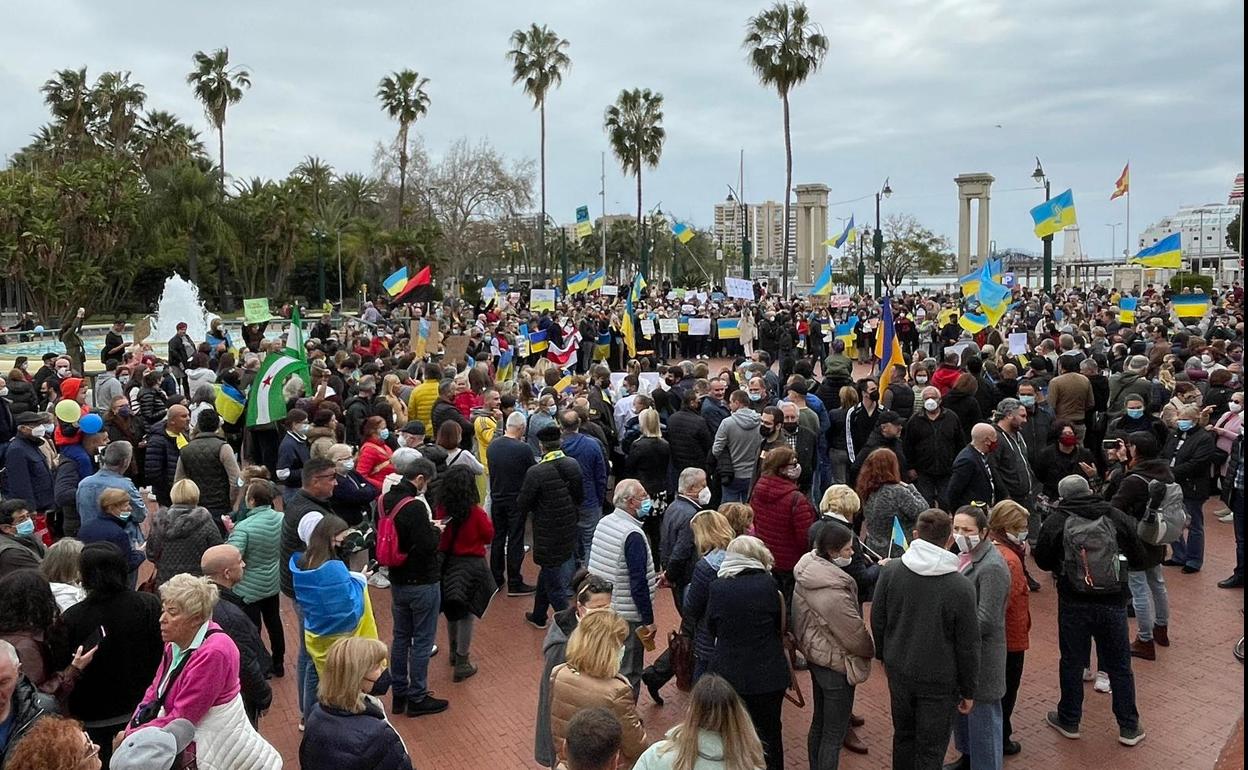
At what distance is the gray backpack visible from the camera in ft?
19.5

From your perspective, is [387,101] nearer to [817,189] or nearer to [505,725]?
[817,189]

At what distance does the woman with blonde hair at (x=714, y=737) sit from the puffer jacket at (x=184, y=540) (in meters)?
3.91

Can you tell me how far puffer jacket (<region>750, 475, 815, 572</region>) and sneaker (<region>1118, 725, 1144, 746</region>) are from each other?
91.0 inches

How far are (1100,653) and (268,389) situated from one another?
8.31 metres

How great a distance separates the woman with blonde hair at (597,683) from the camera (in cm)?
431

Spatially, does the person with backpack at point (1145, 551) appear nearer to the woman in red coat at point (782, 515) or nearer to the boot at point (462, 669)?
the woman in red coat at point (782, 515)

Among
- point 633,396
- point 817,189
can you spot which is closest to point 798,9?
point 817,189

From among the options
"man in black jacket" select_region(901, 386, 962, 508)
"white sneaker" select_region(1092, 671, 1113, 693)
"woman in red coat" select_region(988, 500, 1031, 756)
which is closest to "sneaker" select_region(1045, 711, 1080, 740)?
"white sneaker" select_region(1092, 671, 1113, 693)

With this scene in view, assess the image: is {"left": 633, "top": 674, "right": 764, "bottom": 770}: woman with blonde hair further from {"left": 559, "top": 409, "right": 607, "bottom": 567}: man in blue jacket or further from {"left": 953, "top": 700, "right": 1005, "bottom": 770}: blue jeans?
{"left": 559, "top": 409, "right": 607, "bottom": 567}: man in blue jacket

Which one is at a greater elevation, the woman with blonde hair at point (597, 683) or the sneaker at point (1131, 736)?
the woman with blonde hair at point (597, 683)

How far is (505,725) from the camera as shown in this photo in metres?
6.70

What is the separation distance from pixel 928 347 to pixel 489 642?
1933 cm

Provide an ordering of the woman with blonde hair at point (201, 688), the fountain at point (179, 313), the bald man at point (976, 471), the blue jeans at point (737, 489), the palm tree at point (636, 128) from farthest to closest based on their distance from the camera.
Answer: the palm tree at point (636, 128), the fountain at point (179, 313), the blue jeans at point (737, 489), the bald man at point (976, 471), the woman with blonde hair at point (201, 688)

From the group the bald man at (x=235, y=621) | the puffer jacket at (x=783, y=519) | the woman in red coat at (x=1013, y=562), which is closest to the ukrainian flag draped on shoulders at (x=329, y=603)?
the bald man at (x=235, y=621)
